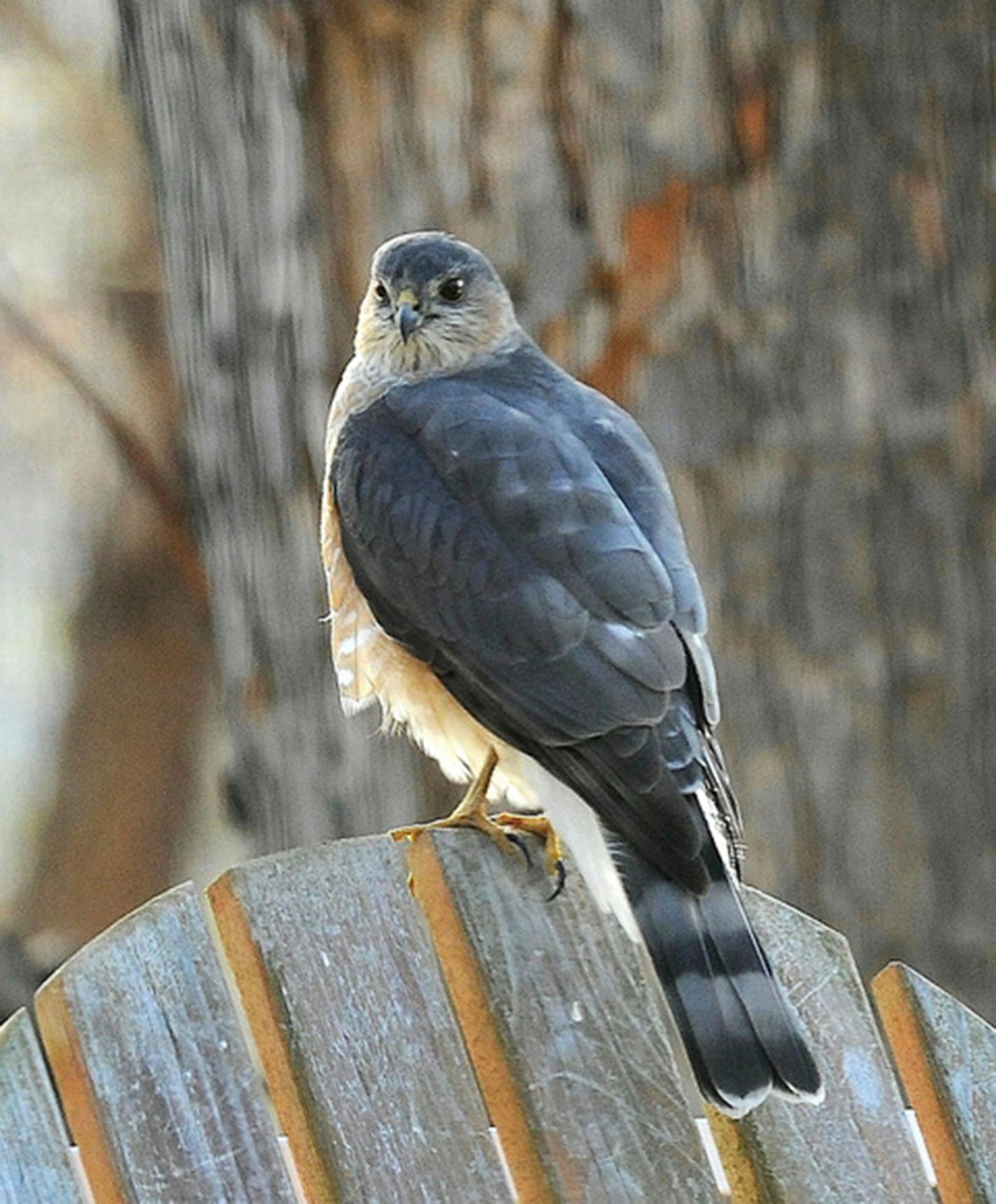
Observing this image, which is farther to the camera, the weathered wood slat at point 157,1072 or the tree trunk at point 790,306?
the tree trunk at point 790,306

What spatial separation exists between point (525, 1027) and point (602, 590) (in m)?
0.61

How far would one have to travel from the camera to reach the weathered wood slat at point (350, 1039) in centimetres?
187

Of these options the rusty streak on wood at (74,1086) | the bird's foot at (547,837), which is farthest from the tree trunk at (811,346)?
the rusty streak on wood at (74,1086)

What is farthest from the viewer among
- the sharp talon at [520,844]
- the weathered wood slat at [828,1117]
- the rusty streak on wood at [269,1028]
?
the sharp talon at [520,844]

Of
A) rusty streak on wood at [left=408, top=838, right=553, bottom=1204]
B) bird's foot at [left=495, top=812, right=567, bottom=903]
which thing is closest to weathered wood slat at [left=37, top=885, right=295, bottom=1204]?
rusty streak on wood at [left=408, top=838, right=553, bottom=1204]

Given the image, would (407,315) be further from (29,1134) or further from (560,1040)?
(29,1134)

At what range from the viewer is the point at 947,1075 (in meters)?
2.13

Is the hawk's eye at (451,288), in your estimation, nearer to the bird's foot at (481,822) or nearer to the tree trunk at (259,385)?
the tree trunk at (259,385)

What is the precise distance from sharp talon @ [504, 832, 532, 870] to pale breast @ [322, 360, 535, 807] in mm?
150

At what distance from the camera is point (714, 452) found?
3164mm

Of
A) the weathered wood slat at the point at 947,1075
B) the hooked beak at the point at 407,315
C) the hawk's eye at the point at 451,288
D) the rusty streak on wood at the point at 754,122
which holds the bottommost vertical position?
the weathered wood slat at the point at 947,1075

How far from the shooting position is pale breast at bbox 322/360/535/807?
270 centimetres

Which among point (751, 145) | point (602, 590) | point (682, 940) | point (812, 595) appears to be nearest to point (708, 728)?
point (602, 590)

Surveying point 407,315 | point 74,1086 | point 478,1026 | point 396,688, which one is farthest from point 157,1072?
point 407,315
